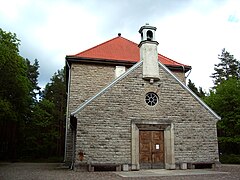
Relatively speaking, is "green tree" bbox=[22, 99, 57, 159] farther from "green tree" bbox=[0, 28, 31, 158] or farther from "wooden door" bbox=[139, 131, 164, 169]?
"wooden door" bbox=[139, 131, 164, 169]

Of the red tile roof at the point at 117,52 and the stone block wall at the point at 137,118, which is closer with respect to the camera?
the stone block wall at the point at 137,118

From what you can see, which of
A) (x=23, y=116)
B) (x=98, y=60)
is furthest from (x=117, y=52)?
(x=23, y=116)

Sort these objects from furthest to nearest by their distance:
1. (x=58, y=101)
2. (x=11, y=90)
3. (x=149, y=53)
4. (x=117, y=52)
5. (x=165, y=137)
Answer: (x=58, y=101) < (x=11, y=90) < (x=117, y=52) < (x=149, y=53) < (x=165, y=137)

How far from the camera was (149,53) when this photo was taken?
16.3m

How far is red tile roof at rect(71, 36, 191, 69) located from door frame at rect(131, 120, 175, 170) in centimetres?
715

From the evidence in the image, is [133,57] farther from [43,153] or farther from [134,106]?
[43,153]

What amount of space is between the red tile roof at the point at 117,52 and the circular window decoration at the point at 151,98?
5767 millimetres

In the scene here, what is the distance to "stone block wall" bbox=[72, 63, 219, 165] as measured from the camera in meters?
14.1

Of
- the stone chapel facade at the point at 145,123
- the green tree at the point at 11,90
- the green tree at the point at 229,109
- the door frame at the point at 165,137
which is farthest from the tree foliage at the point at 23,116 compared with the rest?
the green tree at the point at 229,109

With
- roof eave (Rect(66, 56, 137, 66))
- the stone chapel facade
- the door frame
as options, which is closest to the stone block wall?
the stone chapel facade

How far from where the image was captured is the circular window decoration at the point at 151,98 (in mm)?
15609

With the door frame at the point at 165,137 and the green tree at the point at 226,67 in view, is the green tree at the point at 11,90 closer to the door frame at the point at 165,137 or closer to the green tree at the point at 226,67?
the door frame at the point at 165,137

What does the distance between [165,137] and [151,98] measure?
237 cm

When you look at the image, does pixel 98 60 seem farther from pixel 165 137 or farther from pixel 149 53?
pixel 165 137
